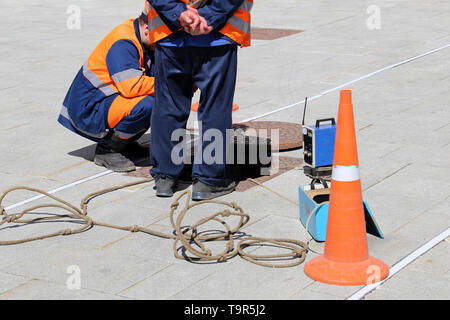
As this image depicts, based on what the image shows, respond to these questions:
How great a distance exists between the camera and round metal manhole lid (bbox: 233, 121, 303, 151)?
278 inches

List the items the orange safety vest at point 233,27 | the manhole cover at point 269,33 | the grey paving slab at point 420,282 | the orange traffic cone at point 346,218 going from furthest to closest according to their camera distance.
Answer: the manhole cover at point 269,33
the orange safety vest at point 233,27
the orange traffic cone at point 346,218
the grey paving slab at point 420,282

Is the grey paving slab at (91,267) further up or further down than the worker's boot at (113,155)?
further down

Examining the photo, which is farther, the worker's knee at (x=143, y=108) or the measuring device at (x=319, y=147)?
the worker's knee at (x=143, y=108)

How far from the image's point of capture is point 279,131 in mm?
7461

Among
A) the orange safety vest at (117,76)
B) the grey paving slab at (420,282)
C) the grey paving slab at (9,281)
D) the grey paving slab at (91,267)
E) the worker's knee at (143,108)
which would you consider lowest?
the grey paving slab at (420,282)

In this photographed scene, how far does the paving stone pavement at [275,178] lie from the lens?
14.8ft

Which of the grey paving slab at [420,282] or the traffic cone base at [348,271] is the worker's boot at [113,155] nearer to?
the traffic cone base at [348,271]

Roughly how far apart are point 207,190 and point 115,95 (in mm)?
1266

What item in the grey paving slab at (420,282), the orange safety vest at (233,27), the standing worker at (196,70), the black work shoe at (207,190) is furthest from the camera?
the black work shoe at (207,190)

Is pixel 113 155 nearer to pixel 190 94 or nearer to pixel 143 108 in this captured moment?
pixel 143 108

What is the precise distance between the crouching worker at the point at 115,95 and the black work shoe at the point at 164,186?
25.5 inches

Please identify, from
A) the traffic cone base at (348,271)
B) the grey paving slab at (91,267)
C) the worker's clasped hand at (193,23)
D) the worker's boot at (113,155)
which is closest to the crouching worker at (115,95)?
the worker's boot at (113,155)

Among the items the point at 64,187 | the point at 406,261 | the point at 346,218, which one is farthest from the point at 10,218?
the point at 406,261
